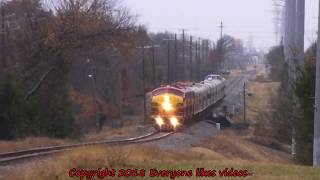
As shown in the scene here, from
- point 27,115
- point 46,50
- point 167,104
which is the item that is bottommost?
point 27,115

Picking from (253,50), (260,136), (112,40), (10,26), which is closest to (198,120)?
(260,136)

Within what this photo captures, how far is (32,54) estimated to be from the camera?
52188 millimetres

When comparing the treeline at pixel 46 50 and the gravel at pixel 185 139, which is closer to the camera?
the gravel at pixel 185 139

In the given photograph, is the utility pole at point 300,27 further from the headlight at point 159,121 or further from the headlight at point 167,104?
the headlight at point 159,121

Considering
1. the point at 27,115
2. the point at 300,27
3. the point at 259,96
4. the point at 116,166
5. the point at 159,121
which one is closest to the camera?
the point at 116,166

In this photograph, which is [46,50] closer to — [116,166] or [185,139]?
[185,139]

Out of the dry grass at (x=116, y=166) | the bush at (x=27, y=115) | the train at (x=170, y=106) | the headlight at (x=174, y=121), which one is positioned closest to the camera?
the dry grass at (x=116, y=166)

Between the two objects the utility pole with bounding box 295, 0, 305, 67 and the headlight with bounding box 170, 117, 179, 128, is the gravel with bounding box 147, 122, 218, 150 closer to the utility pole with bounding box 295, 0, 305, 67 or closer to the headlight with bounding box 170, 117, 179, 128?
the headlight with bounding box 170, 117, 179, 128

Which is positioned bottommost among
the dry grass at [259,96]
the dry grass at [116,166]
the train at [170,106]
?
the dry grass at [259,96]

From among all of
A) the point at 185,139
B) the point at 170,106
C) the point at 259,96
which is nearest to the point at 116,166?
the point at 185,139

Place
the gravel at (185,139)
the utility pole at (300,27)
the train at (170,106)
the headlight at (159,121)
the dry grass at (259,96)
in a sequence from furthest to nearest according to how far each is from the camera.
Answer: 1. the dry grass at (259,96)
2. the headlight at (159,121)
3. the train at (170,106)
4. the utility pole at (300,27)
5. the gravel at (185,139)

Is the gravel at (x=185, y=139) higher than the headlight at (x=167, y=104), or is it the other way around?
the headlight at (x=167, y=104)

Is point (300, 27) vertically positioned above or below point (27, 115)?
above

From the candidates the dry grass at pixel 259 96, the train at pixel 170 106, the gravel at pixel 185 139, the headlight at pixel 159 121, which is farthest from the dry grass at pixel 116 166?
the dry grass at pixel 259 96
